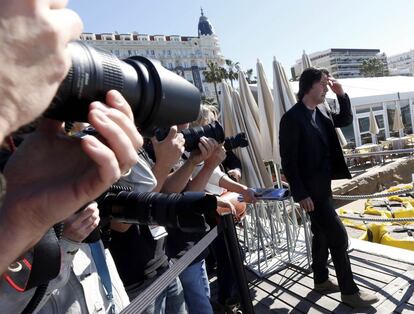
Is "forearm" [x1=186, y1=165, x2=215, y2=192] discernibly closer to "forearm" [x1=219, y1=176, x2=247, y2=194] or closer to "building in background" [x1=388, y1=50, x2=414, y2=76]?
"forearm" [x1=219, y1=176, x2=247, y2=194]

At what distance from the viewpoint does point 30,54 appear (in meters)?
0.47

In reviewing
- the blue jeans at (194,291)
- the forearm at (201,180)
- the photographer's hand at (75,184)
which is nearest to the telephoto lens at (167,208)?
the photographer's hand at (75,184)

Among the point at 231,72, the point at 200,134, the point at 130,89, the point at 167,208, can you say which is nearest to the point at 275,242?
the point at 200,134

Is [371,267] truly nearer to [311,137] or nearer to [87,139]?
[311,137]

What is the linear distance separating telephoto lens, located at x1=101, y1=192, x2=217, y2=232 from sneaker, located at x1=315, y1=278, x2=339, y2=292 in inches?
88.3

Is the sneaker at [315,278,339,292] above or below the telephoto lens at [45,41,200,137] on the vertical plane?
below

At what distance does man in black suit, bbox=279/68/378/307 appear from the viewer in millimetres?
2572

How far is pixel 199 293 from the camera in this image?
2.31 meters

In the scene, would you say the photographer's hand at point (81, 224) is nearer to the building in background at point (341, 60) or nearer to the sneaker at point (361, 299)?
the sneaker at point (361, 299)

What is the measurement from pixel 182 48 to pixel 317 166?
82.1 metres

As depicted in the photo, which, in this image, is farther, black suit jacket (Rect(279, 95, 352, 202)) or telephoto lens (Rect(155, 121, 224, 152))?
black suit jacket (Rect(279, 95, 352, 202))

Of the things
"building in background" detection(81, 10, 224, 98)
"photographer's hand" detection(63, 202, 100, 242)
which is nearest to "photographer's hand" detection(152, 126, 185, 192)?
"photographer's hand" detection(63, 202, 100, 242)

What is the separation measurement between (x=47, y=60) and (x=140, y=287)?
4.75 feet

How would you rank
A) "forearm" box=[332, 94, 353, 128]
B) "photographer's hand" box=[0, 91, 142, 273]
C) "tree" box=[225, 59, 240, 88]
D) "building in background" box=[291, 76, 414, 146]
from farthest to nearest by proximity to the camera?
"tree" box=[225, 59, 240, 88]
"building in background" box=[291, 76, 414, 146]
"forearm" box=[332, 94, 353, 128]
"photographer's hand" box=[0, 91, 142, 273]
